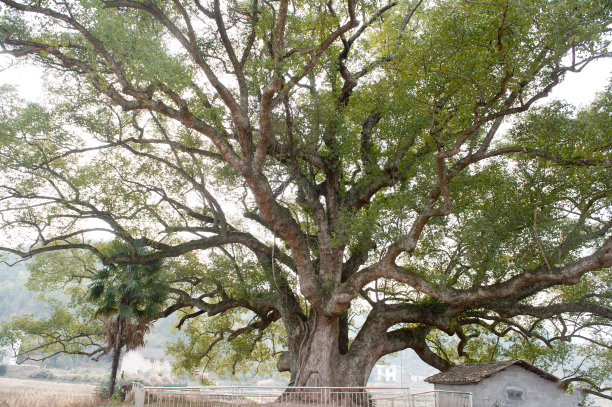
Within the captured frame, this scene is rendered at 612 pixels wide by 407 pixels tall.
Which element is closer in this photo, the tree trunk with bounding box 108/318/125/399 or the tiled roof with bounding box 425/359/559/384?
the tiled roof with bounding box 425/359/559/384

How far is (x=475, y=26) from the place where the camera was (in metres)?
8.66

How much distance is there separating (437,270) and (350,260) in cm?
309

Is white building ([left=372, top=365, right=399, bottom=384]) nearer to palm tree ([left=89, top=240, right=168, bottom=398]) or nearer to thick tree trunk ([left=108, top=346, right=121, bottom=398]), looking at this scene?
thick tree trunk ([left=108, top=346, right=121, bottom=398])

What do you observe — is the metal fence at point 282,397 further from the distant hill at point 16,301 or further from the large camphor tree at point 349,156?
the distant hill at point 16,301

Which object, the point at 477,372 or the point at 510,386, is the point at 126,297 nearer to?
the point at 477,372

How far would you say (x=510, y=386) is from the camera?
41.1 feet

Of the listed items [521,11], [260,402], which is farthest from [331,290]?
[521,11]

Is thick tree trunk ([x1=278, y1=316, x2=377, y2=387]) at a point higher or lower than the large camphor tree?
lower

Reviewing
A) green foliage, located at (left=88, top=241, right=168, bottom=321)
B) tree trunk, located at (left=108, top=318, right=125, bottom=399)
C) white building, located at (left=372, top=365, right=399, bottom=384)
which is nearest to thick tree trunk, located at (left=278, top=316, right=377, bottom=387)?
green foliage, located at (left=88, top=241, right=168, bottom=321)

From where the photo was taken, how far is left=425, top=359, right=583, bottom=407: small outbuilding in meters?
12.2

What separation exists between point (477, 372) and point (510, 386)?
101cm

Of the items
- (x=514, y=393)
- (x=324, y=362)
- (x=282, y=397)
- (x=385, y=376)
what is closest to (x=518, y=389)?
(x=514, y=393)

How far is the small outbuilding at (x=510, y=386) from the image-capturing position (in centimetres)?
1223

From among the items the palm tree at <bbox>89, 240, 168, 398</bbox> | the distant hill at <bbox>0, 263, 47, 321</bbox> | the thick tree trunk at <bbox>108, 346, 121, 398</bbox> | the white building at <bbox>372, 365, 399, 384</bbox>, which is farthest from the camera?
the white building at <bbox>372, 365, 399, 384</bbox>
